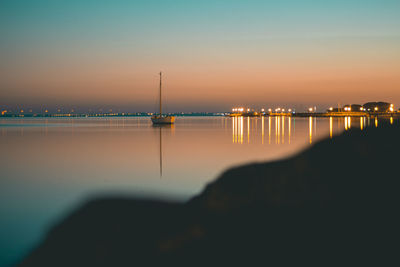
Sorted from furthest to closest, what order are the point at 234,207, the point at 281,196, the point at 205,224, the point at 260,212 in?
the point at 281,196, the point at 234,207, the point at 260,212, the point at 205,224

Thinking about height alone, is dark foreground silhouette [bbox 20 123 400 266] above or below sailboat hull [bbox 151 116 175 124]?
below

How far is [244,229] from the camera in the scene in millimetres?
9133

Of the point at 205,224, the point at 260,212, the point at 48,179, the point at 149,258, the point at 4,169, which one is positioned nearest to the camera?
the point at 149,258

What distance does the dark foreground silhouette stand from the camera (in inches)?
296

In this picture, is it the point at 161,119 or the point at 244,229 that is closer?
the point at 244,229

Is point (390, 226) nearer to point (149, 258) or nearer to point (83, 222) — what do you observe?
point (149, 258)

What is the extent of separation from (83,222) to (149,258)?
416 cm

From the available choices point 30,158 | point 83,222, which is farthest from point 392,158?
point 30,158

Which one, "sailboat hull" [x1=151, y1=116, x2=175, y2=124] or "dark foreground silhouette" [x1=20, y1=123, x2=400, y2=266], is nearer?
"dark foreground silhouette" [x1=20, y1=123, x2=400, y2=266]

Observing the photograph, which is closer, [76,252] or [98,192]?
[76,252]

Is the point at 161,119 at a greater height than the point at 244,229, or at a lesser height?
greater

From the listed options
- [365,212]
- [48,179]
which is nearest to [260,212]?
[365,212]

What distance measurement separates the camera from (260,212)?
1062 cm

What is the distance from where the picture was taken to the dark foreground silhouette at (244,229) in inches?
296
